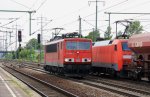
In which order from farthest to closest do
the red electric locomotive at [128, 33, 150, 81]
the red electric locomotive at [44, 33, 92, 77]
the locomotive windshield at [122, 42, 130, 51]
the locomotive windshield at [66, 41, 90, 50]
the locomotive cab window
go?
1. the locomotive cab window
2. the locomotive windshield at [66, 41, 90, 50]
3. the red electric locomotive at [44, 33, 92, 77]
4. the locomotive windshield at [122, 42, 130, 51]
5. the red electric locomotive at [128, 33, 150, 81]

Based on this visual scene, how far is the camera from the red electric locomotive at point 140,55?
92.9ft

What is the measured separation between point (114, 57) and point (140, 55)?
3.84 metres

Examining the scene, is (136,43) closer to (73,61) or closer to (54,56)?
(73,61)

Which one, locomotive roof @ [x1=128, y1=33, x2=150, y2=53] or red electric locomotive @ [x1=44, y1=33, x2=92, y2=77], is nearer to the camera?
locomotive roof @ [x1=128, y1=33, x2=150, y2=53]

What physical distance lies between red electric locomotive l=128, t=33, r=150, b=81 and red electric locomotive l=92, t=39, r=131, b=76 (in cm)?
181

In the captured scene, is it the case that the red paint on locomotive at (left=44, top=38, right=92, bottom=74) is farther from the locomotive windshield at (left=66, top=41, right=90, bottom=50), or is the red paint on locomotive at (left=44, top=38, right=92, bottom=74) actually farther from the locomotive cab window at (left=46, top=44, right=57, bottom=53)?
the locomotive cab window at (left=46, top=44, right=57, bottom=53)

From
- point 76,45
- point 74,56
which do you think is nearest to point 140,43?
point 74,56

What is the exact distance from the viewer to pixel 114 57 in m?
33.7

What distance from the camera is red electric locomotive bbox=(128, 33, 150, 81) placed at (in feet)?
92.9

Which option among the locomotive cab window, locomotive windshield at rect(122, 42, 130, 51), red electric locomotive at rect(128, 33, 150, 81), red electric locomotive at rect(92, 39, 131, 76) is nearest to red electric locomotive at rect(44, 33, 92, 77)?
red electric locomotive at rect(92, 39, 131, 76)

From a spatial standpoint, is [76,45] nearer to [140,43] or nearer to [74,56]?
[74,56]

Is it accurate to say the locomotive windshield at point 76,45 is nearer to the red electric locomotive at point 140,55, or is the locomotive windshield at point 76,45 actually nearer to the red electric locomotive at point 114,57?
the red electric locomotive at point 114,57

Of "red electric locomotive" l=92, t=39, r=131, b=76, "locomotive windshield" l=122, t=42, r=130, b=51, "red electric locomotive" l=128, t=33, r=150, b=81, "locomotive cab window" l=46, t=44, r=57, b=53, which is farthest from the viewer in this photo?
"locomotive cab window" l=46, t=44, r=57, b=53

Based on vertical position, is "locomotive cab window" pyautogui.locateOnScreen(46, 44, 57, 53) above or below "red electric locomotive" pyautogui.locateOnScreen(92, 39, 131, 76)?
above
